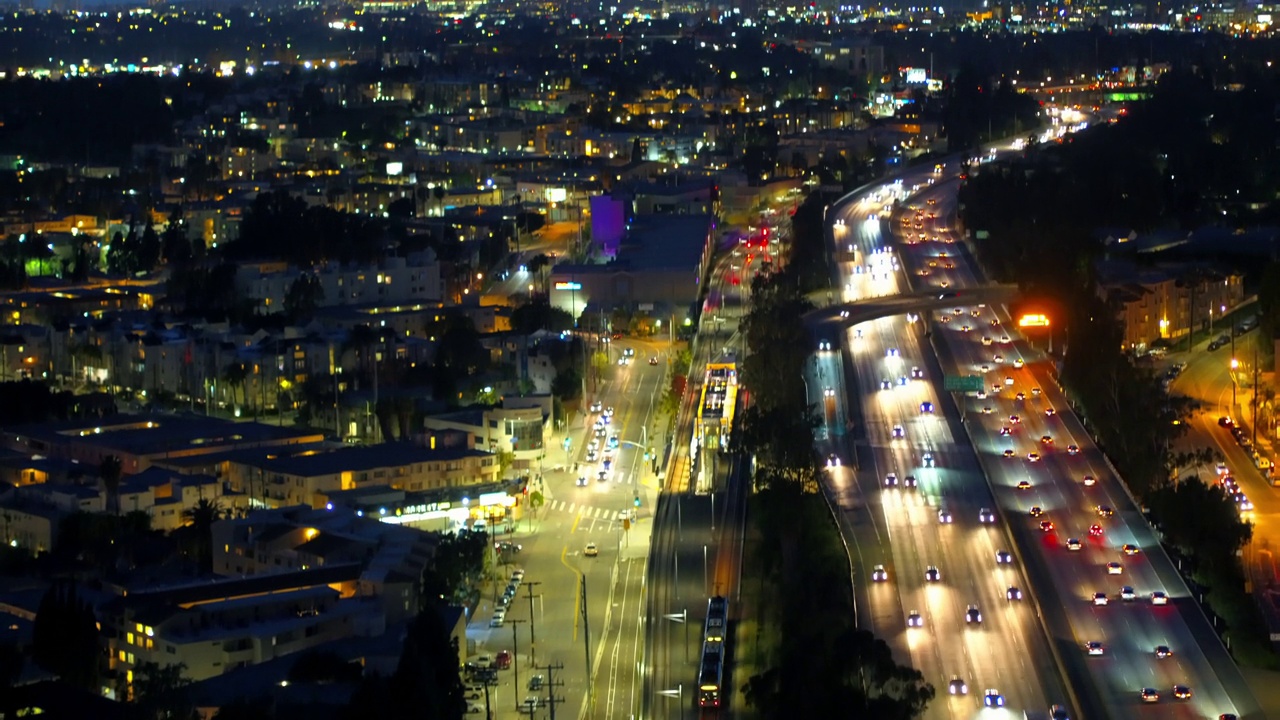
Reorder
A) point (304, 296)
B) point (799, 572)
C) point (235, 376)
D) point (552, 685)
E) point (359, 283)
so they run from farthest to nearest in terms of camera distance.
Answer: point (359, 283), point (304, 296), point (235, 376), point (799, 572), point (552, 685)

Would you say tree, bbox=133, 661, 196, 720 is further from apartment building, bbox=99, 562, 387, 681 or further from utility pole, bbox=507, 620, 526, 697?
utility pole, bbox=507, 620, 526, 697

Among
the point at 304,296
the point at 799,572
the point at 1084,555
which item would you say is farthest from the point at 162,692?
the point at 304,296

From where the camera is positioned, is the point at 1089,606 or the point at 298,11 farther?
the point at 298,11

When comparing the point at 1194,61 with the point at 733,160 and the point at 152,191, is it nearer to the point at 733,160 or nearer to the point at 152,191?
the point at 733,160

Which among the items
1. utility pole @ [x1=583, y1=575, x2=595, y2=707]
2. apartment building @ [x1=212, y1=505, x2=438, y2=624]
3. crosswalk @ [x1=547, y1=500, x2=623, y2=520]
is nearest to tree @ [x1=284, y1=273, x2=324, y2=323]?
crosswalk @ [x1=547, y1=500, x2=623, y2=520]

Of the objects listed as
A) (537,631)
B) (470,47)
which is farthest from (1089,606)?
(470,47)

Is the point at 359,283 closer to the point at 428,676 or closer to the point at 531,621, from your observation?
the point at 531,621
